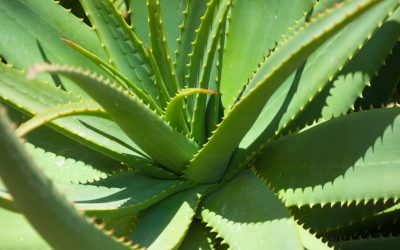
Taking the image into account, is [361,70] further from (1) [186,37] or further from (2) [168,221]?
(2) [168,221]

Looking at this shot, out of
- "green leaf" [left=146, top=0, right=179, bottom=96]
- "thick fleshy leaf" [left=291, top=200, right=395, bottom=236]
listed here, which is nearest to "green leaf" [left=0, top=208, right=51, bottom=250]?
"green leaf" [left=146, top=0, right=179, bottom=96]

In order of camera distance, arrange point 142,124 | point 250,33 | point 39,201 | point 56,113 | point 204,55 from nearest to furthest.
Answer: point 39,201, point 56,113, point 142,124, point 204,55, point 250,33

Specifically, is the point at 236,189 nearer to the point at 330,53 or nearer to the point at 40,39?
the point at 330,53

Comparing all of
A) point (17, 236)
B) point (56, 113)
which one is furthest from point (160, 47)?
point (17, 236)

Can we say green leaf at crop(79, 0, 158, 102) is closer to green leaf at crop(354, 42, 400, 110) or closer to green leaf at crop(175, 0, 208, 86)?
green leaf at crop(175, 0, 208, 86)

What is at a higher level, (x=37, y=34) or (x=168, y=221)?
(x=37, y=34)

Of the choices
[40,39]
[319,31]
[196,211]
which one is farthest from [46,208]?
[40,39]
